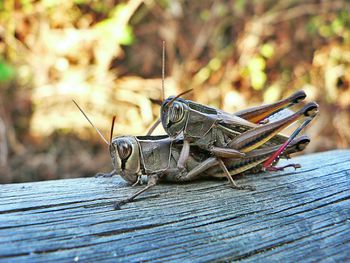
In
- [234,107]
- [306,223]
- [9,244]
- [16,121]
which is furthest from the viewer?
[234,107]

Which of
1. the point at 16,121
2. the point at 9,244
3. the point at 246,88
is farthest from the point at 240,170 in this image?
→ the point at 246,88

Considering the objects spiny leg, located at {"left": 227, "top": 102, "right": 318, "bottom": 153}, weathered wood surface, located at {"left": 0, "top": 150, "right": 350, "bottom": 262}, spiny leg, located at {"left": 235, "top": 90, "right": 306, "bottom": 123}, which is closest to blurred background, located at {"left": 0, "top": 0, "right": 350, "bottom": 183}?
spiny leg, located at {"left": 235, "top": 90, "right": 306, "bottom": 123}

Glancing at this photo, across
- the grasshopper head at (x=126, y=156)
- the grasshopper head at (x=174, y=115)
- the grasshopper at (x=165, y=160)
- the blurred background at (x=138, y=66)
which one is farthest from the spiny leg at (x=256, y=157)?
the blurred background at (x=138, y=66)

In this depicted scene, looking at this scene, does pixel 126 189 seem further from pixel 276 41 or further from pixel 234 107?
pixel 276 41

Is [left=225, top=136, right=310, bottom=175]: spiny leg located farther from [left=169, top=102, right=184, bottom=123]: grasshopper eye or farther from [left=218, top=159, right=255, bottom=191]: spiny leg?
[left=169, top=102, right=184, bottom=123]: grasshopper eye

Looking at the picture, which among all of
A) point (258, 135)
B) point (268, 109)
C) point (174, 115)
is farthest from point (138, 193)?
point (268, 109)
